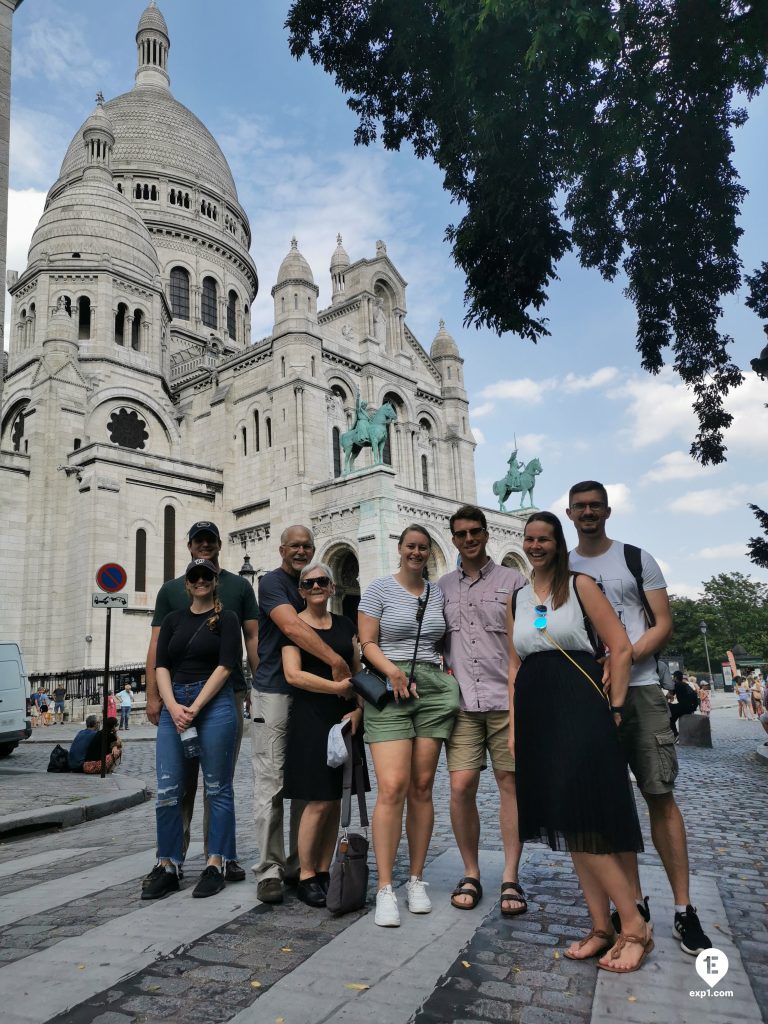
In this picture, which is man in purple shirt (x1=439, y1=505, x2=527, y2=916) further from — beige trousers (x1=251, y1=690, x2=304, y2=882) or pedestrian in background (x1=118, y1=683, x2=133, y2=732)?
pedestrian in background (x1=118, y1=683, x2=133, y2=732)

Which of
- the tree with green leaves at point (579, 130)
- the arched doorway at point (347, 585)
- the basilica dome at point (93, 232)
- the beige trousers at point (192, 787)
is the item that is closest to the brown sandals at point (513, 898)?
the beige trousers at point (192, 787)

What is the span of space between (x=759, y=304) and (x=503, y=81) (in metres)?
5.40

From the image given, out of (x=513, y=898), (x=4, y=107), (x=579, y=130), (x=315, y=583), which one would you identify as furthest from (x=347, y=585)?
(x=513, y=898)

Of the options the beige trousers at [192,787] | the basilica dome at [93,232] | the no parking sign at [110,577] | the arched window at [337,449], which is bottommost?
the beige trousers at [192,787]

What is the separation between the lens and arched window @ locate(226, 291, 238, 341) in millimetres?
48094

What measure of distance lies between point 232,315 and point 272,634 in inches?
1833

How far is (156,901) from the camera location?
13.6 feet

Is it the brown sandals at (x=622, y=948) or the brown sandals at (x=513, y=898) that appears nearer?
the brown sandals at (x=622, y=948)

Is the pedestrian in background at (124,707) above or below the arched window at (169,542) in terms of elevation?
below

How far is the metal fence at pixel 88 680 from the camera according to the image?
2556cm

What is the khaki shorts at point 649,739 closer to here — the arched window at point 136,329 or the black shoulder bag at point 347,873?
the black shoulder bag at point 347,873

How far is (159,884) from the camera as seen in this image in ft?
13.8

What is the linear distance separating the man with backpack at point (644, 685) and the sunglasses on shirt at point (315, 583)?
4.62 ft

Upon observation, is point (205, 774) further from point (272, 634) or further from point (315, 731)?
point (272, 634)
